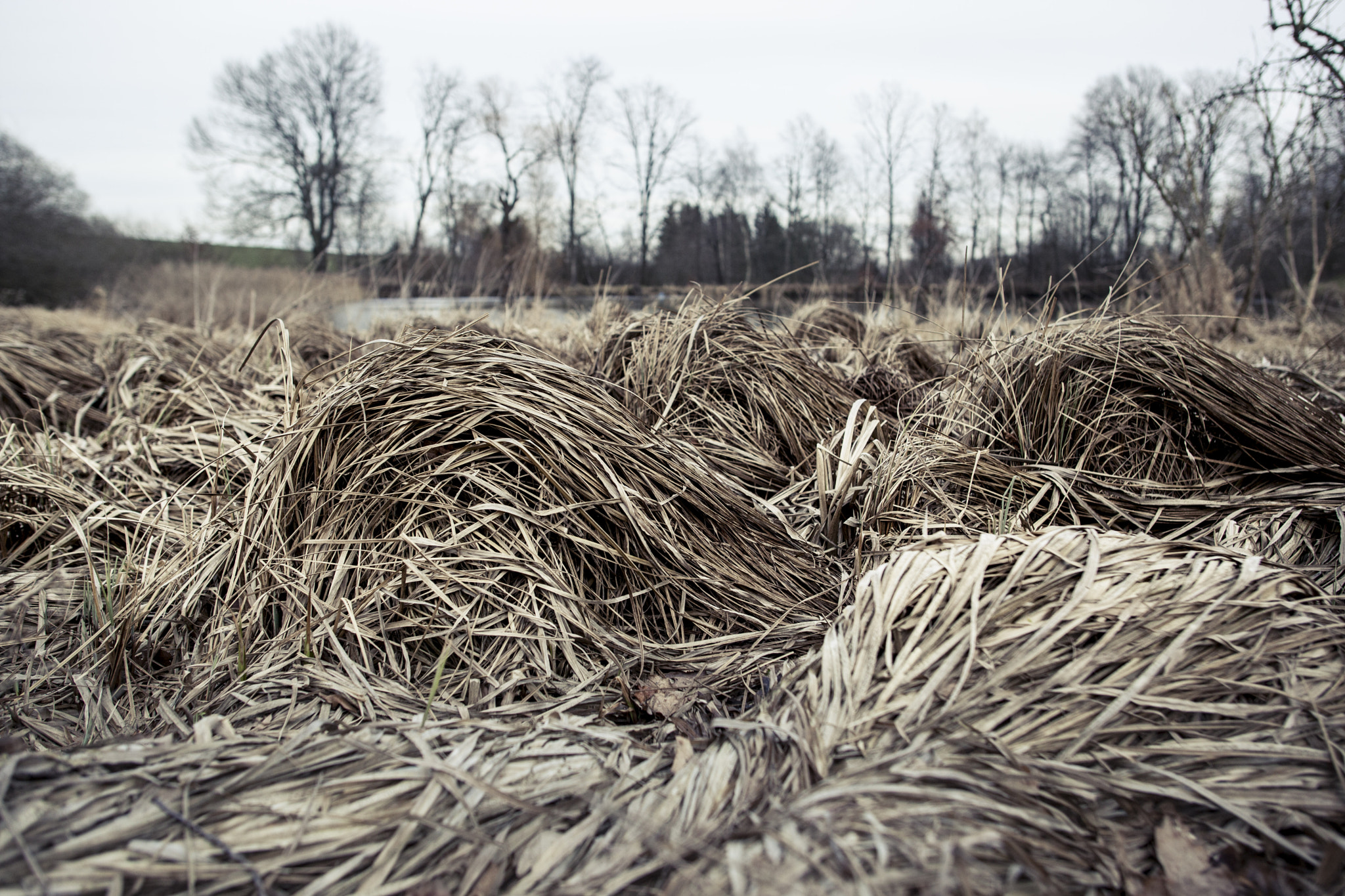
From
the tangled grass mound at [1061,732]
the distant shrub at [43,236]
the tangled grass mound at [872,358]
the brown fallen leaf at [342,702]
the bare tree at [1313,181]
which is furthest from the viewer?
the distant shrub at [43,236]

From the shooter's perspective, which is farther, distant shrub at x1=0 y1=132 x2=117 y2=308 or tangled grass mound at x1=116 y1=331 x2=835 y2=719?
distant shrub at x1=0 y1=132 x2=117 y2=308

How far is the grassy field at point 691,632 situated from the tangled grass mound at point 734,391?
2 centimetres

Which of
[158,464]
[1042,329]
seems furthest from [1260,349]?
[158,464]

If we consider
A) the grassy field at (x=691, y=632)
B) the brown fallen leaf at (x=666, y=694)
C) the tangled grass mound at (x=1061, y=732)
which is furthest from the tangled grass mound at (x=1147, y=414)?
the brown fallen leaf at (x=666, y=694)

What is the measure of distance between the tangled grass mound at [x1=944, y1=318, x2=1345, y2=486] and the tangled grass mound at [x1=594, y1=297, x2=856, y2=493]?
0.49 meters

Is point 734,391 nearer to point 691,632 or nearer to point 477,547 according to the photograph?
point 691,632

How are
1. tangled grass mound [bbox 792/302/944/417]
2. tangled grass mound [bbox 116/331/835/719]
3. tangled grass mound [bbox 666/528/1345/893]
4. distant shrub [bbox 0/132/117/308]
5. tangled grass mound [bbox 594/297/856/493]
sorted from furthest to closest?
distant shrub [bbox 0/132/117/308] → tangled grass mound [bbox 792/302/944/417] → tangled grass mound [bbox 594/297/856/493] → tangled grass mound [bbox 116/331/835/719] → tangled grass mound [bbox 666/528/1345/893]

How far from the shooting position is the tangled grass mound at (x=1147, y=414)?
1514 millimetres

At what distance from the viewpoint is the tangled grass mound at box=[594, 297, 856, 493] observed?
1.91 m

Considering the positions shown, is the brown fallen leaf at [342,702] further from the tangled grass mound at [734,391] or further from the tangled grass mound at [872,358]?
the tangled grass mound at [872,358]

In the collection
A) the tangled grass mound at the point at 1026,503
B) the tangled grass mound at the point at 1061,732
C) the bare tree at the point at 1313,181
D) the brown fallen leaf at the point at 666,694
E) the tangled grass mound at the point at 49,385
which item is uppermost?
the bare tree at the point at 1313,181

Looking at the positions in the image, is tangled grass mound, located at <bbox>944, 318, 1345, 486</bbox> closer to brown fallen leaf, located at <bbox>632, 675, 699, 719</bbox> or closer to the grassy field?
the grassy field

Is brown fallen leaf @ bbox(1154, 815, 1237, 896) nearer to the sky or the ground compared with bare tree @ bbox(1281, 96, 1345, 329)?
nearer to the ground

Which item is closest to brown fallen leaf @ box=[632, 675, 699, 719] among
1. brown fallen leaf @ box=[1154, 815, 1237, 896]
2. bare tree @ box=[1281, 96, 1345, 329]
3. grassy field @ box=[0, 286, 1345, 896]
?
grassy field @ box=[0, 286, 1345, 896]
